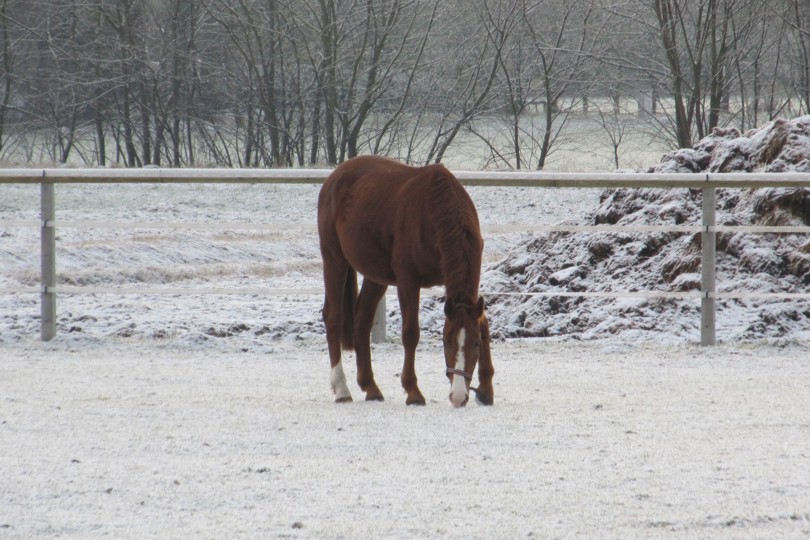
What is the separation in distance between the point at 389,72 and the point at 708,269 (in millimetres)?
11997

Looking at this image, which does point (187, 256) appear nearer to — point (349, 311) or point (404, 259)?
point (349, 311)

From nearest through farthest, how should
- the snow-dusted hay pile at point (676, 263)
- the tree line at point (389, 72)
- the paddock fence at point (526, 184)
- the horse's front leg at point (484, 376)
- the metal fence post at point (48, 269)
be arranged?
the horse's front leg at point (484, 376) < the paddock fence at point (526, 184) < the metal fence post at point (48, 269) < the snow-dusted hay pile at point (676, 263) < the tree line at point (389, 72)

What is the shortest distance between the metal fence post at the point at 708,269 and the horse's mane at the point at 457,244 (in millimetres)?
2716

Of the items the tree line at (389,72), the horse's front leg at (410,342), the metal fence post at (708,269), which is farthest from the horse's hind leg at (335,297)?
the tree line at (389,72)

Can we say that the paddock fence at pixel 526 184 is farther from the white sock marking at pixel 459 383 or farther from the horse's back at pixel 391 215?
the white sock marking at pixel 459 383

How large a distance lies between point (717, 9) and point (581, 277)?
37.3ft

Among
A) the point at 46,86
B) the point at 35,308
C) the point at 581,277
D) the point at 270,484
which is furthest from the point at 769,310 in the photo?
Answer: the point at 46,86

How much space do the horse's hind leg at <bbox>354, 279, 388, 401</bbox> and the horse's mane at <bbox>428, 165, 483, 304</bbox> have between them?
725 millimetres

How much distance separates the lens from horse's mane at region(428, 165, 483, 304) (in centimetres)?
457

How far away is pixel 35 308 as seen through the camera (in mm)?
8430

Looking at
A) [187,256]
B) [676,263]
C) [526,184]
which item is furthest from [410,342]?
[187,256]

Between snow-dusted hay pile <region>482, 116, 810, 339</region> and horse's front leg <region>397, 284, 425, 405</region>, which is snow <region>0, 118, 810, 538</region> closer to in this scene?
snow-dusted hay pile <region>482, 116, 810, 339</region>

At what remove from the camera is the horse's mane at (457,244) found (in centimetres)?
457

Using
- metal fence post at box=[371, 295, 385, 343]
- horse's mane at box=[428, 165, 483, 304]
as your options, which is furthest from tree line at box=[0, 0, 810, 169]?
horse's mane at box=[428, 165, 483, 304]
